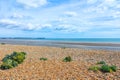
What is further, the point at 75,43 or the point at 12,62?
the point at 75,43

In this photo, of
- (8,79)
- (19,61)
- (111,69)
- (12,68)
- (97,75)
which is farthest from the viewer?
(19,61)

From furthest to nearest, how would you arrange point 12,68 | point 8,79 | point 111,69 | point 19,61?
point 19,61, point 12,68, point 111,69, point 8,79

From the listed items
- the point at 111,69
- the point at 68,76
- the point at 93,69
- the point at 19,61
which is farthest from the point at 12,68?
the point at 111,69

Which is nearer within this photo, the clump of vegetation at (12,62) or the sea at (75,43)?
the clump of vegetation at (12,62)

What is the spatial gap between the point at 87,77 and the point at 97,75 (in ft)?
1.98

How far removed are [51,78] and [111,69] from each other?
126 inches


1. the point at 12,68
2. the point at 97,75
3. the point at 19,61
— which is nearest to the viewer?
the point at 97,75

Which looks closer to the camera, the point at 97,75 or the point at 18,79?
the point at 18,79

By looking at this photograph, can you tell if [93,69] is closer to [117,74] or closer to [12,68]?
[117,74]

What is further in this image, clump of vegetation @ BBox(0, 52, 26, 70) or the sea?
the sea

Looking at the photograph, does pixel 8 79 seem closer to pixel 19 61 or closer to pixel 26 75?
pixel 26 75

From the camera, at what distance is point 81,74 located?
981 centimetres

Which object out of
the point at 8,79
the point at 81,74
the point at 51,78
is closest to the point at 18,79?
the point at 8,79

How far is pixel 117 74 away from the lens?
9.81m
